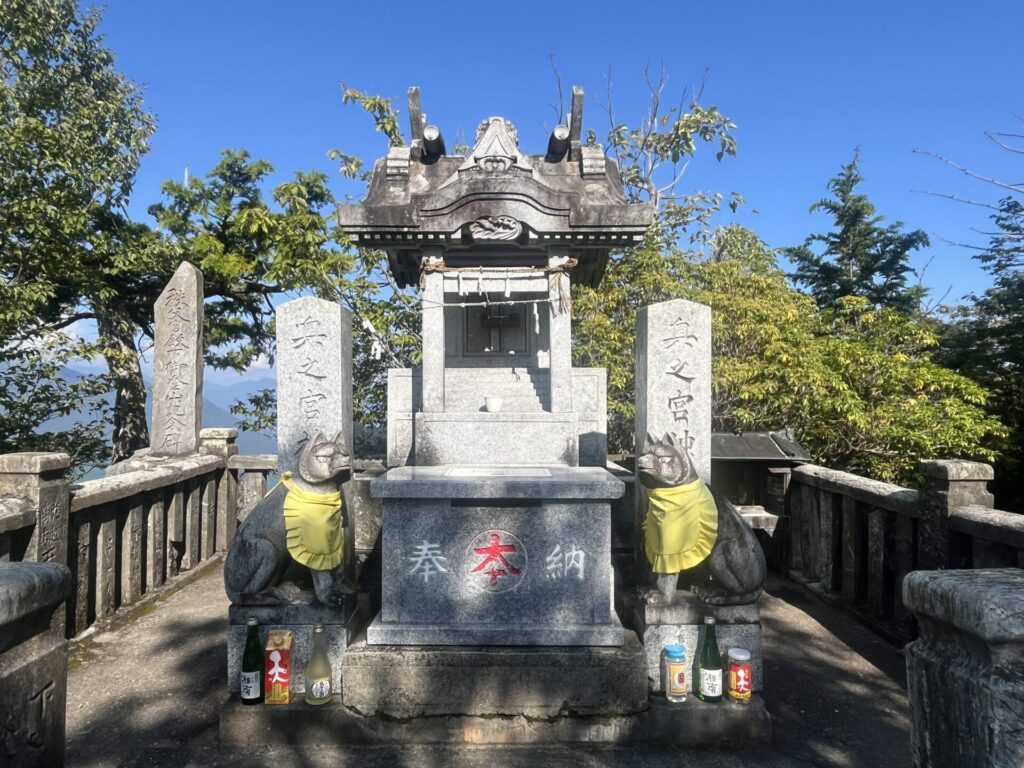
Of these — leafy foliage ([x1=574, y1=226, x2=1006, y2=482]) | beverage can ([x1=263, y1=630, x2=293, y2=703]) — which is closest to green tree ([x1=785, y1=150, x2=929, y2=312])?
leafy foliage ([x1=574, y1=226, x2=1006, y2=482])

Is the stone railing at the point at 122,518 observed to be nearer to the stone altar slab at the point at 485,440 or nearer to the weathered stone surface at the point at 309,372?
the weathered stone surface at the point at 309,372

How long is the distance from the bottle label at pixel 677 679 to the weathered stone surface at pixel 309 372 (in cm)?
323

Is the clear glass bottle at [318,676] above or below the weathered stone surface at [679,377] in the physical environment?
below

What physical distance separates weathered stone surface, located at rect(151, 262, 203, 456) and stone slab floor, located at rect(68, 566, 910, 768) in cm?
261

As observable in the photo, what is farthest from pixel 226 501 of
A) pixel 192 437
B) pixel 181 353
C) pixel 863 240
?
pixel 863 240

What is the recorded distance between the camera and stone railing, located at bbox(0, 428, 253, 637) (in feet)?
15.9

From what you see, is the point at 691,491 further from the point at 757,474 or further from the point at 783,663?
the point at 757,474

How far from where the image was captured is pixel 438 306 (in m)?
6.57

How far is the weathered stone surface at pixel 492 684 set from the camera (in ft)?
12.7

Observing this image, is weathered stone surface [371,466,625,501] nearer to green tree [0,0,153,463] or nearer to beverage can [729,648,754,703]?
beverage can [729,648,754,703]

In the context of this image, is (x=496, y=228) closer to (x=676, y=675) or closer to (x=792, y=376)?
(x=676, y=675)

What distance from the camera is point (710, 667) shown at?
3975mm

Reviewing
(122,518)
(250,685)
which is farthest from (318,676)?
(122,518)

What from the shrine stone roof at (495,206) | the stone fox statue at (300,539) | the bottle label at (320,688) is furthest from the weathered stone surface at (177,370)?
the bottle label at (320,688)
